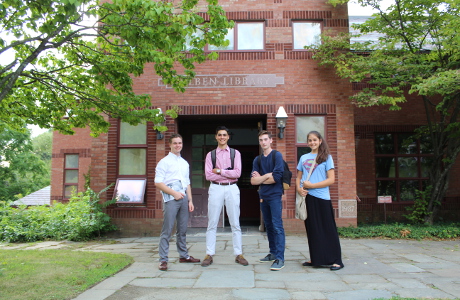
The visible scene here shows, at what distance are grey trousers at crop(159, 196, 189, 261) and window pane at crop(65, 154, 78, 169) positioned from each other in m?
11.3

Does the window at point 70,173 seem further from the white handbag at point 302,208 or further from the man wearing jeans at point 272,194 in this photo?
the white handbag at point 302,208

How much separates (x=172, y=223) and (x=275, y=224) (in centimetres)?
145

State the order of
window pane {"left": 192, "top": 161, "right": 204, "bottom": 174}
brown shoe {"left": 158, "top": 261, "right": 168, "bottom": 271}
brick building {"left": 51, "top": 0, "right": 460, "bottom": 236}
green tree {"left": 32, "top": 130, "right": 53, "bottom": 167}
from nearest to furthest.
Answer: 1. brown shoe {"left": 158, "top": 261, "right": 168, "bottom": 271}
2. brick building {"left": 51, "top": 0, "right": 460, "bottom": 236}
3. window pane {"left": 192, "top": 161, "right": 204, "bottom": 174}
4. green tree {"left": 32, "top": 130, "right": 53, "bottom": 167}

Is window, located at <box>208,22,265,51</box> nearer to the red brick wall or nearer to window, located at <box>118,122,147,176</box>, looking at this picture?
the red brick wall

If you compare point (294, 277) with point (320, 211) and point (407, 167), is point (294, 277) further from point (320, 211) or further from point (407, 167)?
point (407, 167)

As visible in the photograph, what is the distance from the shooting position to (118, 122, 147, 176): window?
8562 mm

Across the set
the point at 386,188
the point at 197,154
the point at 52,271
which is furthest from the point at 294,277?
the point at 386,188

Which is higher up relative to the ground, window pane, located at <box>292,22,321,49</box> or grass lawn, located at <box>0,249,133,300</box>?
window pane, located at <box>292,22,321,49</box>

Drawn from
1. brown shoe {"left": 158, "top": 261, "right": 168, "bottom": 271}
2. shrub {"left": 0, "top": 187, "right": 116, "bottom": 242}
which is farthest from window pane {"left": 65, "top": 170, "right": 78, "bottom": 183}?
brown shoe {"left": 158, "top": 261, "right": 168, "bottom": 271}

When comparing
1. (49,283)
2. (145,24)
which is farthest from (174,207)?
(145,24)

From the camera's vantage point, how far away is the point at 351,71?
7.96 m

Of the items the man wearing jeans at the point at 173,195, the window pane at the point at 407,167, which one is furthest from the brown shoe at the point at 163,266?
the window pane at the point at 407,167

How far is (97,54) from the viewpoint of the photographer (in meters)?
6.14

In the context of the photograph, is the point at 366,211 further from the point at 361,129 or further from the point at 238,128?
the point at 238,128
